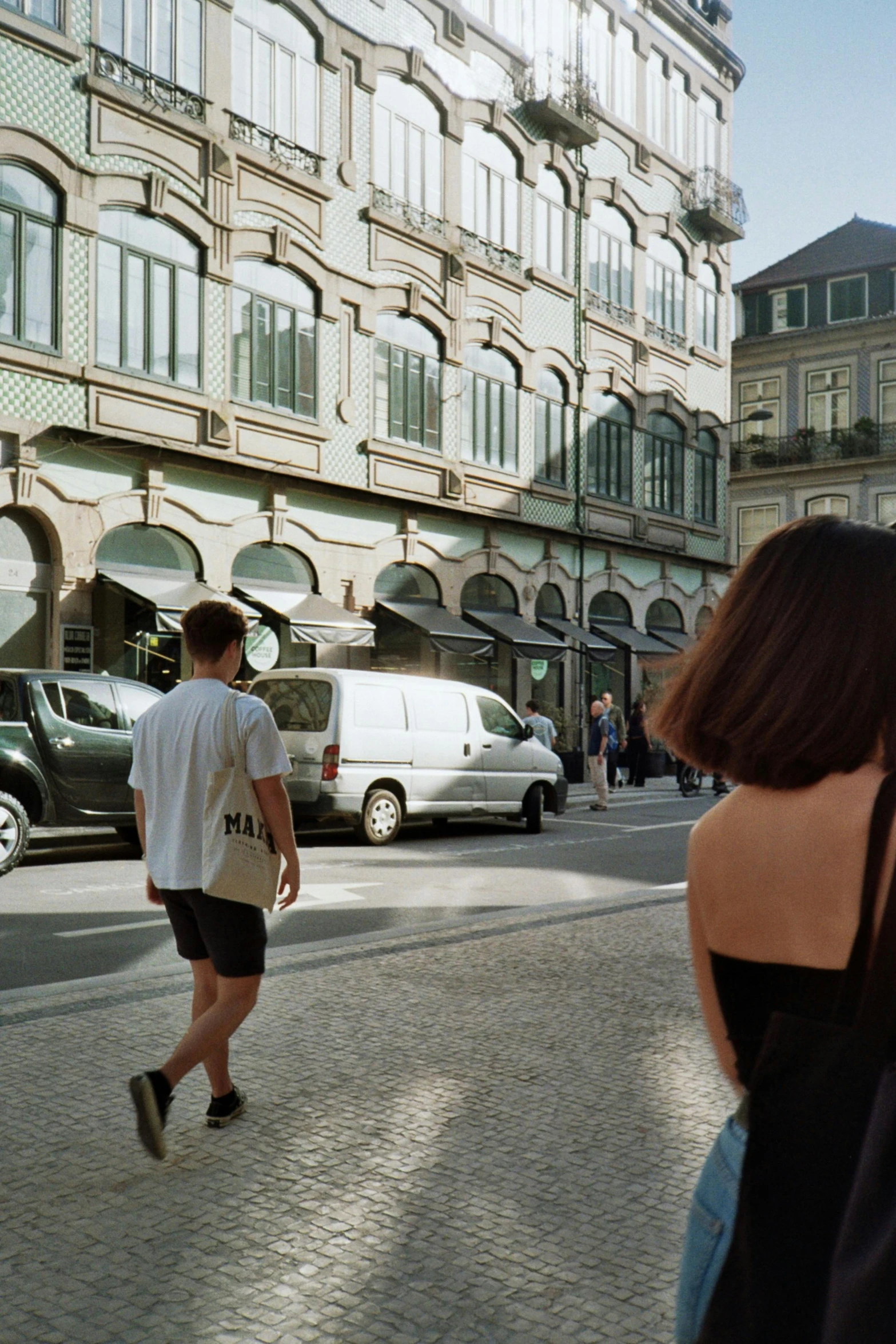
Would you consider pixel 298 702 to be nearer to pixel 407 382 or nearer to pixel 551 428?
pixel 407 382

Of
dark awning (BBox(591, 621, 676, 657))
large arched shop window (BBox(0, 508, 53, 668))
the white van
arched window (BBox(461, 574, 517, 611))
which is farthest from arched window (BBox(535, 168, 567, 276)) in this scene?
the white van

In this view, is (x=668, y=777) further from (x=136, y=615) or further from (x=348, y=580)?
(x=136, y=615)

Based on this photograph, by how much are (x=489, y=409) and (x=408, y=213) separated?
4374 mm

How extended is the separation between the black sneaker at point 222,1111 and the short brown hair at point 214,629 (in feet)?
4.90

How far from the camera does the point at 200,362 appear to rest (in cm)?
2086

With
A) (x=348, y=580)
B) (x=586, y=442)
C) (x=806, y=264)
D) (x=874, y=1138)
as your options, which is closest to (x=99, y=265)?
(x=348, y=580)

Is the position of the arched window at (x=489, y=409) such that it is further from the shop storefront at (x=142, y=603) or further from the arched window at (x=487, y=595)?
the shop storefront at (x=142, y=603)

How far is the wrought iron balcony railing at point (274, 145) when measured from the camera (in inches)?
846

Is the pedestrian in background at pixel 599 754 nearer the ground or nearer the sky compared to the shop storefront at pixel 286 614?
nearer the ground

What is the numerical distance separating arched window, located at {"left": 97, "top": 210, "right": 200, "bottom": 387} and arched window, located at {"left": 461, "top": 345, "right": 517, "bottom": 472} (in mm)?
7233

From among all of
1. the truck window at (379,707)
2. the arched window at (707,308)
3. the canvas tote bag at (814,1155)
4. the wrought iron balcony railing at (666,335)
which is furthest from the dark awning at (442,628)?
the canvas tote bag at (814,1155)

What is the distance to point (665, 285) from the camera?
33812mm

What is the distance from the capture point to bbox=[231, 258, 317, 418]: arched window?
71.4 feet

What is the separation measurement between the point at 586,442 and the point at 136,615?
47.0 feet
